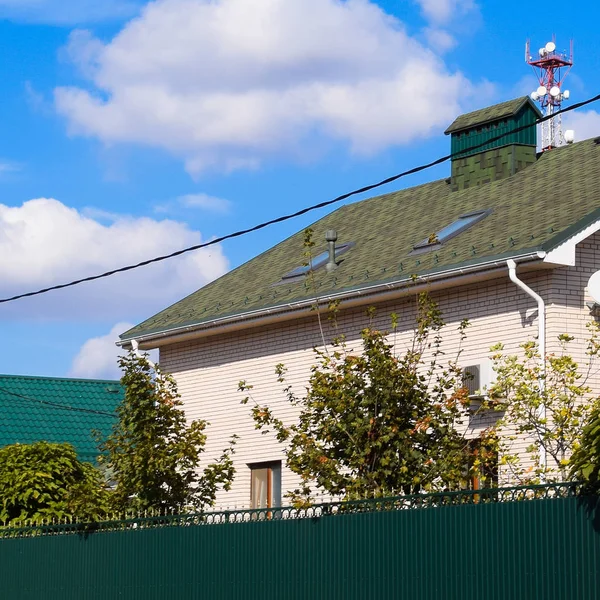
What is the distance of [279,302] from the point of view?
20.6m

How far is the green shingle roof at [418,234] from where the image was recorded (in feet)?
58.2

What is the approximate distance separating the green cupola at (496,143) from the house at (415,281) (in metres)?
0.02

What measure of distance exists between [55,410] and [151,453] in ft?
47.0

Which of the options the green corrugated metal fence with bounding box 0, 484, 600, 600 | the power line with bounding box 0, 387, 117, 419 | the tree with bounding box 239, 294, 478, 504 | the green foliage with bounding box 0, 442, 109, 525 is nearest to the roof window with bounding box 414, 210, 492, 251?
the tree with bounding box 239, 294, 478, 504

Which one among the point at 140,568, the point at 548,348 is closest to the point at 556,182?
the point at 548,348

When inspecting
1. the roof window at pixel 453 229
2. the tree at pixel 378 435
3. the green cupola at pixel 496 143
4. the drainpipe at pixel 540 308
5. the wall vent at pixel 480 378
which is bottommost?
the tree at pixel 378 435

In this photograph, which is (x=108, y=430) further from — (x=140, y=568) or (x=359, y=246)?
(x=140, y=568)

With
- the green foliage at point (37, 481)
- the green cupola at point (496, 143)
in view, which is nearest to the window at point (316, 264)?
the green cupola at point (496, 143)

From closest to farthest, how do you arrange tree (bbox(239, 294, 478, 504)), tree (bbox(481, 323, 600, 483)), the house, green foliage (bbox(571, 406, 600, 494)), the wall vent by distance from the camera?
green foliage (bbox(571, 406, 600, 494)) < tree (bbox(239, 294, 478, 504)) < tree (bbox(481, 323, 600, 483)) < the wall vent < the house

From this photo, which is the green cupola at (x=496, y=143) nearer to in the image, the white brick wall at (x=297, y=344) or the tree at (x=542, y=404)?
the white brick wall at (x=297, y=344)

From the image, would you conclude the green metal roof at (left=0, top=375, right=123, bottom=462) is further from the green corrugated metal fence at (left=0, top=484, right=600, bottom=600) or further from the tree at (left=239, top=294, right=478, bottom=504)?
the tree at (left=239, top=294, right=478, bottom=504)

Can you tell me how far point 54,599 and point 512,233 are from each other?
288 inches

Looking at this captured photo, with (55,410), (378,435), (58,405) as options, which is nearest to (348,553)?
(378,435)

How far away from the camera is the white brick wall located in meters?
17.2
